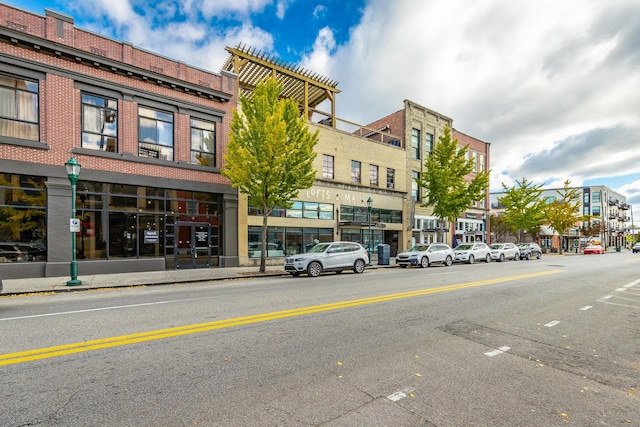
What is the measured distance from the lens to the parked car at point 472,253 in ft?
79.3

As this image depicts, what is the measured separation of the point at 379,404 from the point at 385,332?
247 centimetres

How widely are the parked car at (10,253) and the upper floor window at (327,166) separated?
54.5 feet

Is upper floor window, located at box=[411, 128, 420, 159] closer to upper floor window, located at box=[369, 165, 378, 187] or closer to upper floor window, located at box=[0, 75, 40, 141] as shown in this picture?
upper floor window, located at box=[369, 165, 378, 187]

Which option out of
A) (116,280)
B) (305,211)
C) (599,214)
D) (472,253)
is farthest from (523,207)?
(599,214)

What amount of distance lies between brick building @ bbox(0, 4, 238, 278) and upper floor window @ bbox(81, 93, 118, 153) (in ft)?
0.14

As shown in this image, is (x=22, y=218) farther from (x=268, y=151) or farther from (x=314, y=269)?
(x=314, y=269)

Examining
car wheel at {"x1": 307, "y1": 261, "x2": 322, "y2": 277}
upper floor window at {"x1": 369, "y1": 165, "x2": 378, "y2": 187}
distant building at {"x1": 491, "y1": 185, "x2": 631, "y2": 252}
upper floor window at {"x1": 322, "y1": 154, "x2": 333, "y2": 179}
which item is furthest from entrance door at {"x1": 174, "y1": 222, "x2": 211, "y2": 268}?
distant building at {"x1": 491, "y1": 185, "x2": 631, "y2": 252}

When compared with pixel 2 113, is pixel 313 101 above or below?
above

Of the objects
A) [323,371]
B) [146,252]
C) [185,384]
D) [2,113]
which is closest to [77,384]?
[185,384]

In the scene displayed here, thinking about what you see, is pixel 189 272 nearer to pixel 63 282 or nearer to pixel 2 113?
pixel 63 282

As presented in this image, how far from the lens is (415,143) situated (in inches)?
1217

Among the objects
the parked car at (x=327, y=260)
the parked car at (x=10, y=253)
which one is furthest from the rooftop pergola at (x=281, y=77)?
the parked car at (x=10, y=253)

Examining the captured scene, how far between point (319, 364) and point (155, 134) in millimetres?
16101

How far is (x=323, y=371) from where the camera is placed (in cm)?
407
